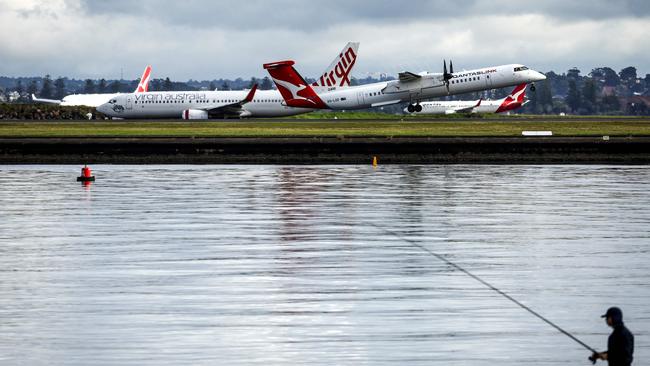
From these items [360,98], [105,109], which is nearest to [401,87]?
[360,98]

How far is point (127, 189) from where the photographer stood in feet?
130

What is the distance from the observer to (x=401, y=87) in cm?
10988

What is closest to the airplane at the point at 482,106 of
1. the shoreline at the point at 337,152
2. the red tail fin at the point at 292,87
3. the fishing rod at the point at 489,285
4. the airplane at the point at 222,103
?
the airplane at the point at 222,103

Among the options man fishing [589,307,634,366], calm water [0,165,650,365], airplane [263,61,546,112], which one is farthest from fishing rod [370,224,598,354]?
airplane [263,61,546,112]

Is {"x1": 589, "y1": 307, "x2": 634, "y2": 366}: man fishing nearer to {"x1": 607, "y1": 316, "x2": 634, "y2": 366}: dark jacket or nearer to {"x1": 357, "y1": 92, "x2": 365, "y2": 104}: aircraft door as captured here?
{"x1": 607, "y1": 316, "x2": 634, "y2": 366}: dark jacket

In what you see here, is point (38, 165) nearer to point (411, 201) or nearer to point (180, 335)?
point (411, 201)

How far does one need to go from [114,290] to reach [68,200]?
17914mm

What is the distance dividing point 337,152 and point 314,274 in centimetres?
3821

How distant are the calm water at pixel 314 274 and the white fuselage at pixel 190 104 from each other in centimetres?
8048

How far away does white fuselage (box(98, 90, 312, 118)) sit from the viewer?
Result: 119 metres

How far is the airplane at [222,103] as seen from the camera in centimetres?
11912

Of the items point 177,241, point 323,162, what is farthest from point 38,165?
point 177,241

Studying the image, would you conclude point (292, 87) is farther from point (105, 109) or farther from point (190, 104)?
point (105, 109)

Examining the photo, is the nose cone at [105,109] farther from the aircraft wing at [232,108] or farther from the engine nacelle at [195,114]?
the aircraft wing at [232,108]
